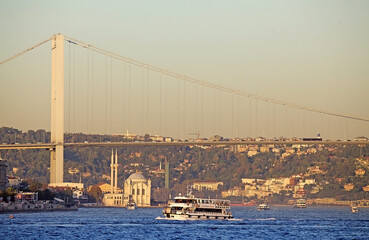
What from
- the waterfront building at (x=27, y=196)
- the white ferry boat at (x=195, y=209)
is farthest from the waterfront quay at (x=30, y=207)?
the white ferry boat at (x=195, y=209)

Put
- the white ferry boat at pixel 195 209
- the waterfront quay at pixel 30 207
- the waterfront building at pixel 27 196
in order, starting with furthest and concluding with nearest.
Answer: the waterfront building at pixel 27 196
the waterfront quay at pixel 30 207
the white ferry boat at pixel 195 209

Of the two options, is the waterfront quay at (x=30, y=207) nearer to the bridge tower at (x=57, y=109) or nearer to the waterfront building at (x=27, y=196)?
the waterfront building at (x=27, y=196)

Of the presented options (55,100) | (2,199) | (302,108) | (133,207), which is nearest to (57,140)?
(55,100)

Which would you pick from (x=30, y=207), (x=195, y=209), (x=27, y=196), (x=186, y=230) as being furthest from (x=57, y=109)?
(x=186, y=230)

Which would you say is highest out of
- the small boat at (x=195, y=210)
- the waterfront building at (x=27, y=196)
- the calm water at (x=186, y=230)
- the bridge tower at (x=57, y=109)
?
the bridge tower at (x=57, y=109)

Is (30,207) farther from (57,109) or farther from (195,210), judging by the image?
(195,210)

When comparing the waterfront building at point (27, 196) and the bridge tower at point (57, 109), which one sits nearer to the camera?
the bridge tower at point (57, 109)

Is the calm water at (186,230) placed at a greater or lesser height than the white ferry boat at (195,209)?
lesser
